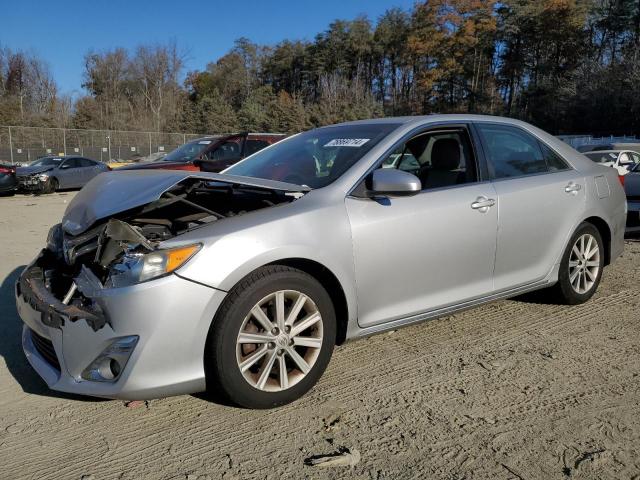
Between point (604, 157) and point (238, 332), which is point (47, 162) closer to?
point (604, 157)

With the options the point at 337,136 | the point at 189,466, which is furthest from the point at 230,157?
the point at 189,466

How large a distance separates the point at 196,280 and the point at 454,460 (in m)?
1.45

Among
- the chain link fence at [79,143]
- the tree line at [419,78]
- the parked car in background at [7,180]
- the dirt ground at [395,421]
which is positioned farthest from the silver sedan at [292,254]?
the tree line at [419,78]

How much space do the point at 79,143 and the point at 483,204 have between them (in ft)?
123

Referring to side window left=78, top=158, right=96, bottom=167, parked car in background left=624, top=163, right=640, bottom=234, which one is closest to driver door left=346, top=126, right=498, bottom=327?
parked car in background left=624, top=163, right=640, bottom=234

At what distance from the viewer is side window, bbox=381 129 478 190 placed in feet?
12.6

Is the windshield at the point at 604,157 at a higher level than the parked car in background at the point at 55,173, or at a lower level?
higher

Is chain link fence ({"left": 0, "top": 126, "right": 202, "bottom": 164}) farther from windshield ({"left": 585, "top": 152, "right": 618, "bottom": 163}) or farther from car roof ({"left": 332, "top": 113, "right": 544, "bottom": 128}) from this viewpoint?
car roof ({"left": 332, "top": 113, "right": 544, "bottom": 128})

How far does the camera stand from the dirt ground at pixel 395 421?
2.41 metres

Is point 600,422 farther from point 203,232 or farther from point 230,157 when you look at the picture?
point 230,157

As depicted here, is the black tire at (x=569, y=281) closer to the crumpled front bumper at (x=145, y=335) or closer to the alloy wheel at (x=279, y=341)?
the alloy wheel at (x=279, y=341)

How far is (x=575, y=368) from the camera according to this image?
11.1 ft

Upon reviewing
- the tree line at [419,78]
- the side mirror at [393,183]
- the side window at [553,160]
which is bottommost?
the side mirror at [393,183]

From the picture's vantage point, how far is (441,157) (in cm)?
400
